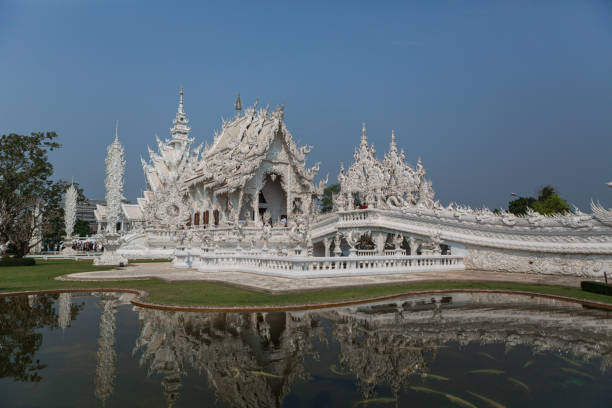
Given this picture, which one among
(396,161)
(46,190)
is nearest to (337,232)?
(396,161)

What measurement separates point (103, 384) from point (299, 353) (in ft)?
7.23

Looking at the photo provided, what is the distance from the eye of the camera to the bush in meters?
9.75

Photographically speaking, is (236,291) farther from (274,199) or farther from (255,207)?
(274,199)

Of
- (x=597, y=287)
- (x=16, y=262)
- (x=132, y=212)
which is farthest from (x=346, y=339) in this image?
(x=132, y=212)

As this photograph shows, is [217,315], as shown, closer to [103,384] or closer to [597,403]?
[103,384]

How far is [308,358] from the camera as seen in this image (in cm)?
497

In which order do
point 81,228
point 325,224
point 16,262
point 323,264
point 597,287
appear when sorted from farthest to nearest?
point 81,228, point 325,224, point 16,262, point 323,264, point 597,287

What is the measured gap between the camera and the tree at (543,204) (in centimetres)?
3694

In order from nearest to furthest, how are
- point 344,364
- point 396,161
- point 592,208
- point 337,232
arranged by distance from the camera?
point 344,364
point 592,208
point 337,232
point 396,161

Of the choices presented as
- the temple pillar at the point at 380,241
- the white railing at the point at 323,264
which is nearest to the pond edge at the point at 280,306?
the white railing at the point at 323,264

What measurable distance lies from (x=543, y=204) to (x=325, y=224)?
2674cm

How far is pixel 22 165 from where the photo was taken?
27438mm

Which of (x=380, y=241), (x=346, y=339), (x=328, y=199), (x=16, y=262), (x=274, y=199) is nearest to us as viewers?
(x=346, y=339)

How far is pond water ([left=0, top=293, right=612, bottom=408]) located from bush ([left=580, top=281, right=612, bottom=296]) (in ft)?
7.16
